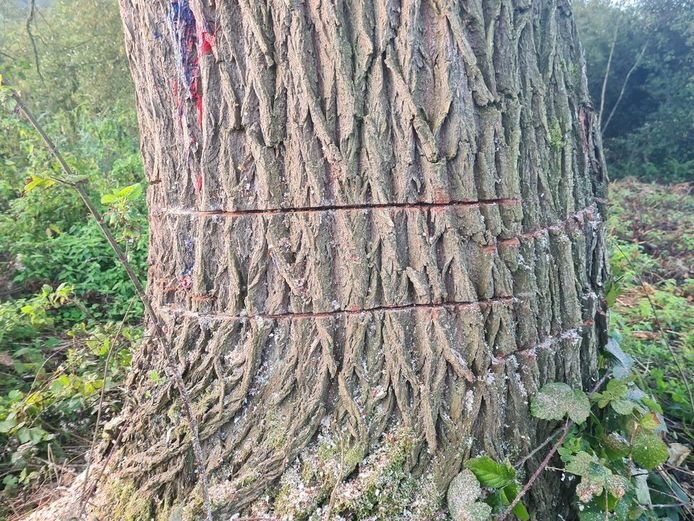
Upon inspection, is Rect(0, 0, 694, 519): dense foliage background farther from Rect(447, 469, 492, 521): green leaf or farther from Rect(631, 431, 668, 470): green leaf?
Rect(447, 469, 492, 521): green leaf

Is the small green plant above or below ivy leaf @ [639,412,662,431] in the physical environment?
below

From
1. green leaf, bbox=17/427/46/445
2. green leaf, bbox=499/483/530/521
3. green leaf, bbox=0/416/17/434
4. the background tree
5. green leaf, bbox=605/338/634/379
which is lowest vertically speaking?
green leaf, bbox=17/427/46/445

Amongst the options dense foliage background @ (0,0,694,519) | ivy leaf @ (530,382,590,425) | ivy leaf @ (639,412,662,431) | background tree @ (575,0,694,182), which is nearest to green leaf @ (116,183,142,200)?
dense foliage background @ (0,0,694,519)

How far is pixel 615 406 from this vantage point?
1381 mm

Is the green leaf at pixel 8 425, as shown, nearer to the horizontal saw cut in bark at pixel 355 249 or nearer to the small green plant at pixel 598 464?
the horizontal saw cut in bark at pixel 355 249

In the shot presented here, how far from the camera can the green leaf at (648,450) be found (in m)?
1.34

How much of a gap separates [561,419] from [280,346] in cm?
90

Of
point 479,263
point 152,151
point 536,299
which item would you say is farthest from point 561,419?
point 152,151

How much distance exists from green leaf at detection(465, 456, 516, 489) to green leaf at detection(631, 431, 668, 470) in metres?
0.41

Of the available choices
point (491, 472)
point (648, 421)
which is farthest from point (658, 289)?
point (491, 472)

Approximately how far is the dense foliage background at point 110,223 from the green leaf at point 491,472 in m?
0.70

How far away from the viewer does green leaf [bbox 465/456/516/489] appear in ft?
4.22

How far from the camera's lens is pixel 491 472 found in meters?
1.29

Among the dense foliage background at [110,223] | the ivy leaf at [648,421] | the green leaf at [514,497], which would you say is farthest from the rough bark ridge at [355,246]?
the dense foliage background at [110,223]
